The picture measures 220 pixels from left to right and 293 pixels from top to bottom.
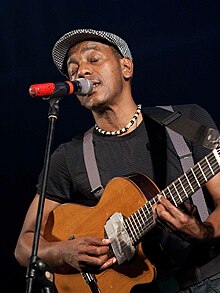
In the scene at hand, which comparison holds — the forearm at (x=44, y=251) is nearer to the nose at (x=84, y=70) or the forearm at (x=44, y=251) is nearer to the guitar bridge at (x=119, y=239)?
the guitar bridge at (x=119, y=239)

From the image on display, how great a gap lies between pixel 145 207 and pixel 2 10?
2.03m

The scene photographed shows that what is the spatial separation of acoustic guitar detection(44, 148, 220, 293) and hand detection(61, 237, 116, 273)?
0.22 ft

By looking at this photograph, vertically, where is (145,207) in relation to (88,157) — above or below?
below

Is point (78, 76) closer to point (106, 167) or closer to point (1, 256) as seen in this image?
point (106, 167)

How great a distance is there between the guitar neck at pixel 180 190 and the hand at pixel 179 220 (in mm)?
76

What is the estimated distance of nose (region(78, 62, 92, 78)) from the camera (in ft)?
9.37

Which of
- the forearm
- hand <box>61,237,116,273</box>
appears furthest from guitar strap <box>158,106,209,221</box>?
the forearm

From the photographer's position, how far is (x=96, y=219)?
2855 mm

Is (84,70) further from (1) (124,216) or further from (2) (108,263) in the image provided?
(2) (108,263)

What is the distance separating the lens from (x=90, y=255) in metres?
2.72

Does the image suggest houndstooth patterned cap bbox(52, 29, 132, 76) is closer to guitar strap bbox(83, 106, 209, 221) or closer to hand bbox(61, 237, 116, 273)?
guitar strap bbox(83, 106, 209, 221)

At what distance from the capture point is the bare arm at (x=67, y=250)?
8.87 ft

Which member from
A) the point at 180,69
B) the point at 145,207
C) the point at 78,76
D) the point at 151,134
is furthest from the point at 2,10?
the point at 145,207

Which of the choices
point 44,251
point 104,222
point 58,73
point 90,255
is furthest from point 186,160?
point 58,73
